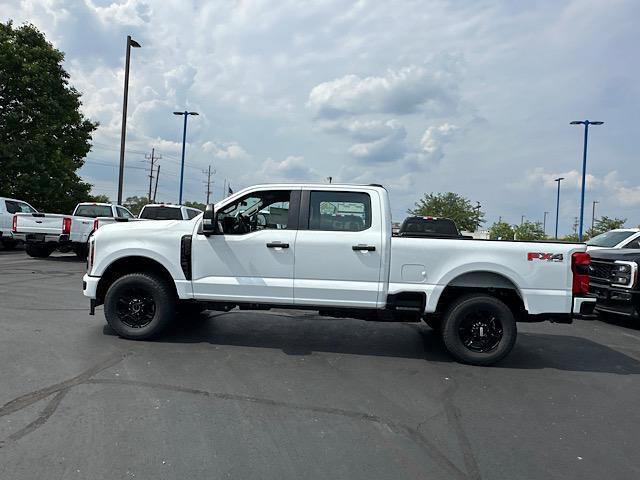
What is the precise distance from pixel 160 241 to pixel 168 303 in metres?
0.78

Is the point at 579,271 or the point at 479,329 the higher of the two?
the point at 579,271

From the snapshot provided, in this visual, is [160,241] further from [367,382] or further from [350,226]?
[367,382]

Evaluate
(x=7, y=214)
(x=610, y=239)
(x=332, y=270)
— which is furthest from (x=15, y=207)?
(x=610, y=239)

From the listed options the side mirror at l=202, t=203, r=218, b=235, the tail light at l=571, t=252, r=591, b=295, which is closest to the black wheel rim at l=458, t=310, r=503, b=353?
the tail light at l=571, t=252, r=591, b=295

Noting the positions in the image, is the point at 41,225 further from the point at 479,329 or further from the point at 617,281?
the point at 617,281

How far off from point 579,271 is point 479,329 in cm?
129

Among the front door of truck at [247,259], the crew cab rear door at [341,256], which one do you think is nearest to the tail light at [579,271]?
the crew cab rear door at [341,256]

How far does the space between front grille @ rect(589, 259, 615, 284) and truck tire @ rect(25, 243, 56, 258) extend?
15971 mm

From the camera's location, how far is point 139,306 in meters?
6.27

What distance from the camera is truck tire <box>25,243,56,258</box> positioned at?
16509 mm

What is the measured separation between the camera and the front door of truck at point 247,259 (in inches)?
233

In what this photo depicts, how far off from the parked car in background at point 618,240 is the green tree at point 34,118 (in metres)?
23.9

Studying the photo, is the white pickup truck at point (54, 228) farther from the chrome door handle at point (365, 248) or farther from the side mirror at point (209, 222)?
the chrome door handle at point (365, 248)

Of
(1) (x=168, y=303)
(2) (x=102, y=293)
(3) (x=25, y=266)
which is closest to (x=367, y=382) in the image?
(1) (x=168, y=303)
